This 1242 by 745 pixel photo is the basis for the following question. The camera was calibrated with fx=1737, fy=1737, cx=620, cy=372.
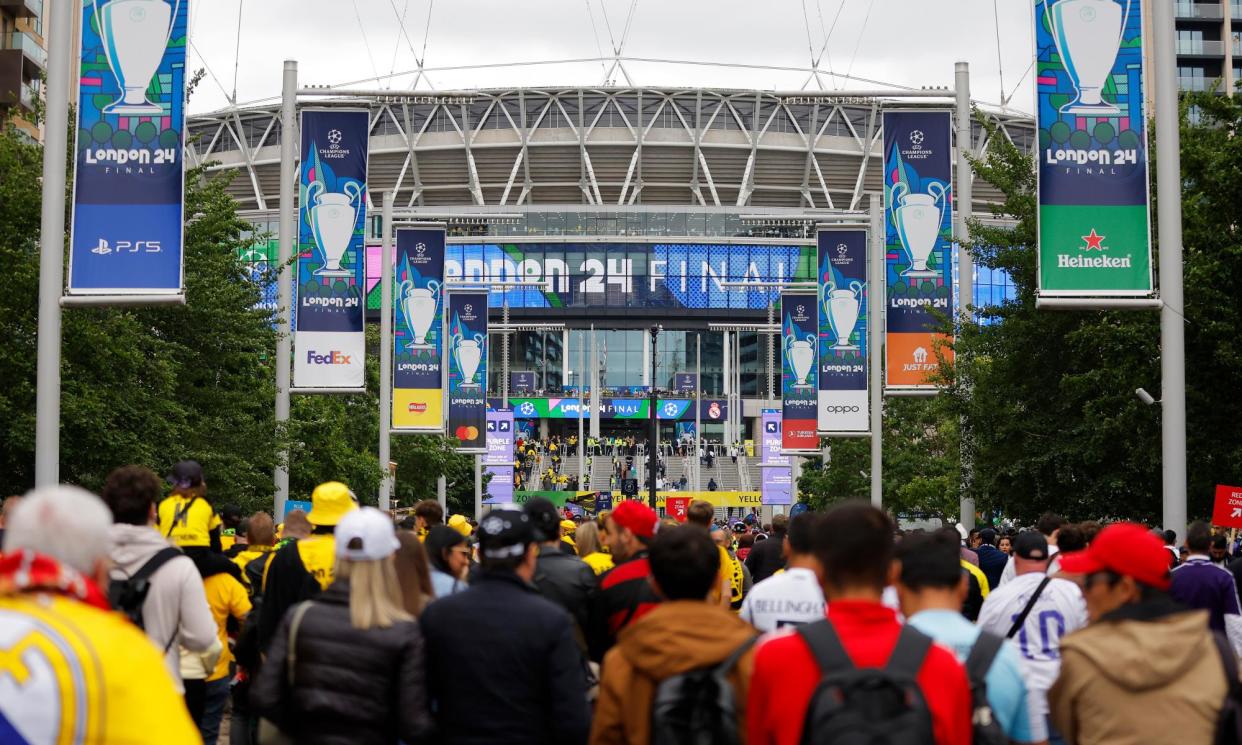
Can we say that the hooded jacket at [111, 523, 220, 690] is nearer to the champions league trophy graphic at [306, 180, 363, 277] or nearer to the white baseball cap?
the white baseball cap

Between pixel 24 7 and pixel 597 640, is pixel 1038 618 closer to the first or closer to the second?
pixel 597 640

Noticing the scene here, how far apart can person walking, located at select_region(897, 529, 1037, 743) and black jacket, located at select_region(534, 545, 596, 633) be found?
3.14 m

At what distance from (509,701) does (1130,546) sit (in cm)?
219

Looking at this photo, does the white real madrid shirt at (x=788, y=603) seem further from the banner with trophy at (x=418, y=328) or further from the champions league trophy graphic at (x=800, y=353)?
the champions league trophy graphic at (x=800, y=353)

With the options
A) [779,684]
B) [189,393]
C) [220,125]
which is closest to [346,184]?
[189,393]

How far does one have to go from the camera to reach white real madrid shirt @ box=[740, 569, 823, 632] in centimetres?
793

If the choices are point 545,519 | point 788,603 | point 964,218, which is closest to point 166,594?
point 545,519

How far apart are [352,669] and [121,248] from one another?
9.59m

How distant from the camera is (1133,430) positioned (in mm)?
23328

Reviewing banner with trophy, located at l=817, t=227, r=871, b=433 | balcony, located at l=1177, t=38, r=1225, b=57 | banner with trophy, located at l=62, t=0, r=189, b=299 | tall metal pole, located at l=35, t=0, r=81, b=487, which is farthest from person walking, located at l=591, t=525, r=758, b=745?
balcony, located at l=1177, t=38, r=1225, b=57

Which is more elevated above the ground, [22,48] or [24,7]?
[24,7]

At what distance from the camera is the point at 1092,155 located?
16688 millimetres

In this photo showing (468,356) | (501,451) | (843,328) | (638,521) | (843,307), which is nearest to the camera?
(638,521)

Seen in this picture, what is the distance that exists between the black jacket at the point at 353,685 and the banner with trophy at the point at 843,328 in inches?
1015
